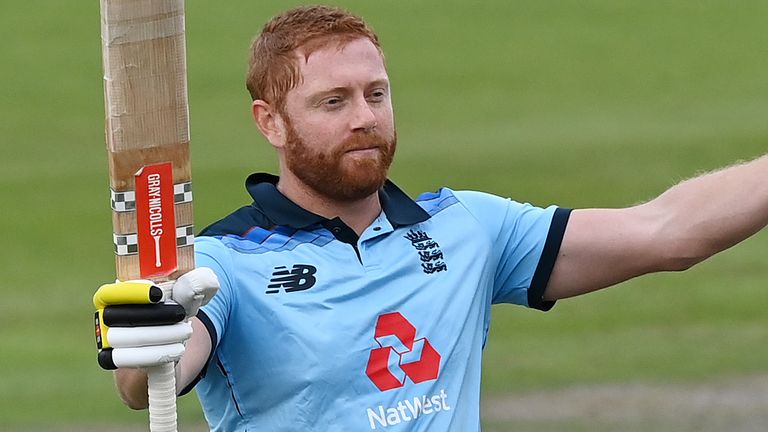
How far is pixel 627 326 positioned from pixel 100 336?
24.9 feet

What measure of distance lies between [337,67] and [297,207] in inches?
16.7

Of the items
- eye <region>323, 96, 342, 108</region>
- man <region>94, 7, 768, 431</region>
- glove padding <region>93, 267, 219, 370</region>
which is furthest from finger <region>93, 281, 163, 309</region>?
eye <region>323, 96, 342, 108</region>

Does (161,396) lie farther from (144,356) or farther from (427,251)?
(427,251)

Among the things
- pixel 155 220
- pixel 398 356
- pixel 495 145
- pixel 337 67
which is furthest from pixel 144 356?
pixel 495 145

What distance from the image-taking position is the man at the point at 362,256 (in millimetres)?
4633

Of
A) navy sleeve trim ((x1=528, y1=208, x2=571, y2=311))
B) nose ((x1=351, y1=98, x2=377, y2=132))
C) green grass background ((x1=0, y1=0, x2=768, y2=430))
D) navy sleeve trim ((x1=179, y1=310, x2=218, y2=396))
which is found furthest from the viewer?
green grass background ((x1=0, y1=0, x2=768, y2=430))

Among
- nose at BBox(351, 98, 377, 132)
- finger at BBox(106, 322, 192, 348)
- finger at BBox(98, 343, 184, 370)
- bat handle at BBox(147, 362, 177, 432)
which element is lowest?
bat handle at BBox(147, 362, 177, 432)

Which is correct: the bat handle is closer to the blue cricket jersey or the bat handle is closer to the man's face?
the blue cricket jersey

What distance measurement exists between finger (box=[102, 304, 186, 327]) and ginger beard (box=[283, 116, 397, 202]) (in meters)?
0.90

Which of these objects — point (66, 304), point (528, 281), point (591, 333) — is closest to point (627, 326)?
point (591, 333)

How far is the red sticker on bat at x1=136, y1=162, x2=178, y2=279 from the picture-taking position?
13.4ft

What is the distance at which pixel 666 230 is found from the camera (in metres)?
4.95

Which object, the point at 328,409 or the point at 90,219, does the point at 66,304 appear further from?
the point at 328,409

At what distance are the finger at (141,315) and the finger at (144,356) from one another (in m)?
0.06
